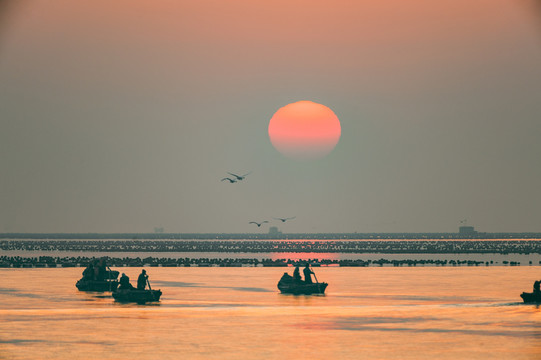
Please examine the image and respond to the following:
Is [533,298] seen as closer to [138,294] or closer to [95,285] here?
[138,294]

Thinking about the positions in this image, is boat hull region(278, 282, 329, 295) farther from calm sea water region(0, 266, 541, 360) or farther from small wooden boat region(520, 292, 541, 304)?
small wooden boat region(520, 292, 541, 304)

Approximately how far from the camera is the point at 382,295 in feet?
221

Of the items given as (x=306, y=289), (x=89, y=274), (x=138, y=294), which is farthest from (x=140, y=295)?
(x=89, y=274)

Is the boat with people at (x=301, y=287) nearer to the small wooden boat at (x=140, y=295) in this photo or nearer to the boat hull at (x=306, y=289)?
the boat hull at (x=306, y=289)

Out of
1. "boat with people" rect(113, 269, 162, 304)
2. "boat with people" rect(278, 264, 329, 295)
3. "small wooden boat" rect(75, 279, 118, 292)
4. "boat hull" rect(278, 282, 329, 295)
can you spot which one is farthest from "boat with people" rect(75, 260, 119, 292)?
"boat hull" rect(278, 282, 329, 295)

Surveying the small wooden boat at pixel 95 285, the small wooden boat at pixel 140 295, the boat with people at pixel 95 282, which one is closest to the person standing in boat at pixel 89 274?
the boat with people at pixel 95 282

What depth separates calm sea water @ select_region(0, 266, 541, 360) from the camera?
3756 centimetres

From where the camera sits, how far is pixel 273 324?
1858 inches

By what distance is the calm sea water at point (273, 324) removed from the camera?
37.6 meters

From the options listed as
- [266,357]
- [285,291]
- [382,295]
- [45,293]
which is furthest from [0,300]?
[266,357]

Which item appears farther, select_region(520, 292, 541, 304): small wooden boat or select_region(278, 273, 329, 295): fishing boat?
select_region(278, 273, 329, 295): fishing boat

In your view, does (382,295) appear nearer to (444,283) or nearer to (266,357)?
(444,283)

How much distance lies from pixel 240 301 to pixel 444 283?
27077mm

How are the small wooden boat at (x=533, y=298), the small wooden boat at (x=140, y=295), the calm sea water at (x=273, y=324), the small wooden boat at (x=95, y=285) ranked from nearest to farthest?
the calm sea water at (x=273, y=324) < the small wooden boat at (x=533, y=298) < the small wooden boat at (x=140, y=295) < the small wooden boat at (x=95, y=285)
